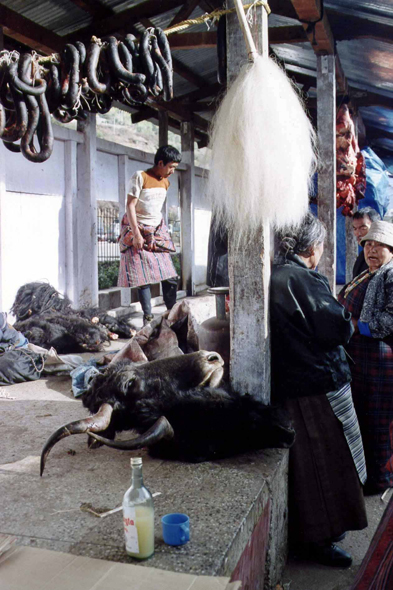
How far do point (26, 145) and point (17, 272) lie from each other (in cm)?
417

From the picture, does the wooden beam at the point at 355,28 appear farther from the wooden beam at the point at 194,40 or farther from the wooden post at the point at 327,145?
the wooden beam at the point at 194,40

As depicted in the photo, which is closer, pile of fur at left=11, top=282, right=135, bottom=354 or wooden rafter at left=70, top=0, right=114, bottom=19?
pile of fur at left=11, top=282, right=135, bottom=354

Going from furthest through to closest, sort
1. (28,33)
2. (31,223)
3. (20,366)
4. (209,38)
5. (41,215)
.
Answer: (41,215), (31,223), (28,33), (209,38), (20,366)

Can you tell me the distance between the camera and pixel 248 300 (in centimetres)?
294

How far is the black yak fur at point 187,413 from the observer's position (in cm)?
266

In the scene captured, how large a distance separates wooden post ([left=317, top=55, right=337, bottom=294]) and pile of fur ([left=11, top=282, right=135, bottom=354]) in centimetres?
244

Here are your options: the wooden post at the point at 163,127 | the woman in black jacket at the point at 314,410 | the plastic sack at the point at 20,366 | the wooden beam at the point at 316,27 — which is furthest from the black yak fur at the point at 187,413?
the wooden post at the point at 163,127

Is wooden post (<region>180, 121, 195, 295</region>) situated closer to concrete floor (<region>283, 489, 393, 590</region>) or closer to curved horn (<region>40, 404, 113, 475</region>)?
concrete floor (<region>283, 489, 393, 590</region>)

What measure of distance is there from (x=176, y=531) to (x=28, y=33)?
534 cm

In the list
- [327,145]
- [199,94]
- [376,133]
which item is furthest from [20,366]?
[376,133]

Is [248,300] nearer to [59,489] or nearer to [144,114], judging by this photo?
[59,489]

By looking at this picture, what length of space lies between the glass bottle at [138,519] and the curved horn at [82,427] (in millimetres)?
601

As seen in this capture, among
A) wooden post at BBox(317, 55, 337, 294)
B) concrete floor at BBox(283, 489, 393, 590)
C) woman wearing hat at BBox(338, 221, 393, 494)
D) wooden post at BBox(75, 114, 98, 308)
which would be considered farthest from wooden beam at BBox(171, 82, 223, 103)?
concrete floor at BBox(283, 489, 393, 590)

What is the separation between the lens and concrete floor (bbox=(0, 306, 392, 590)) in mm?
2078
